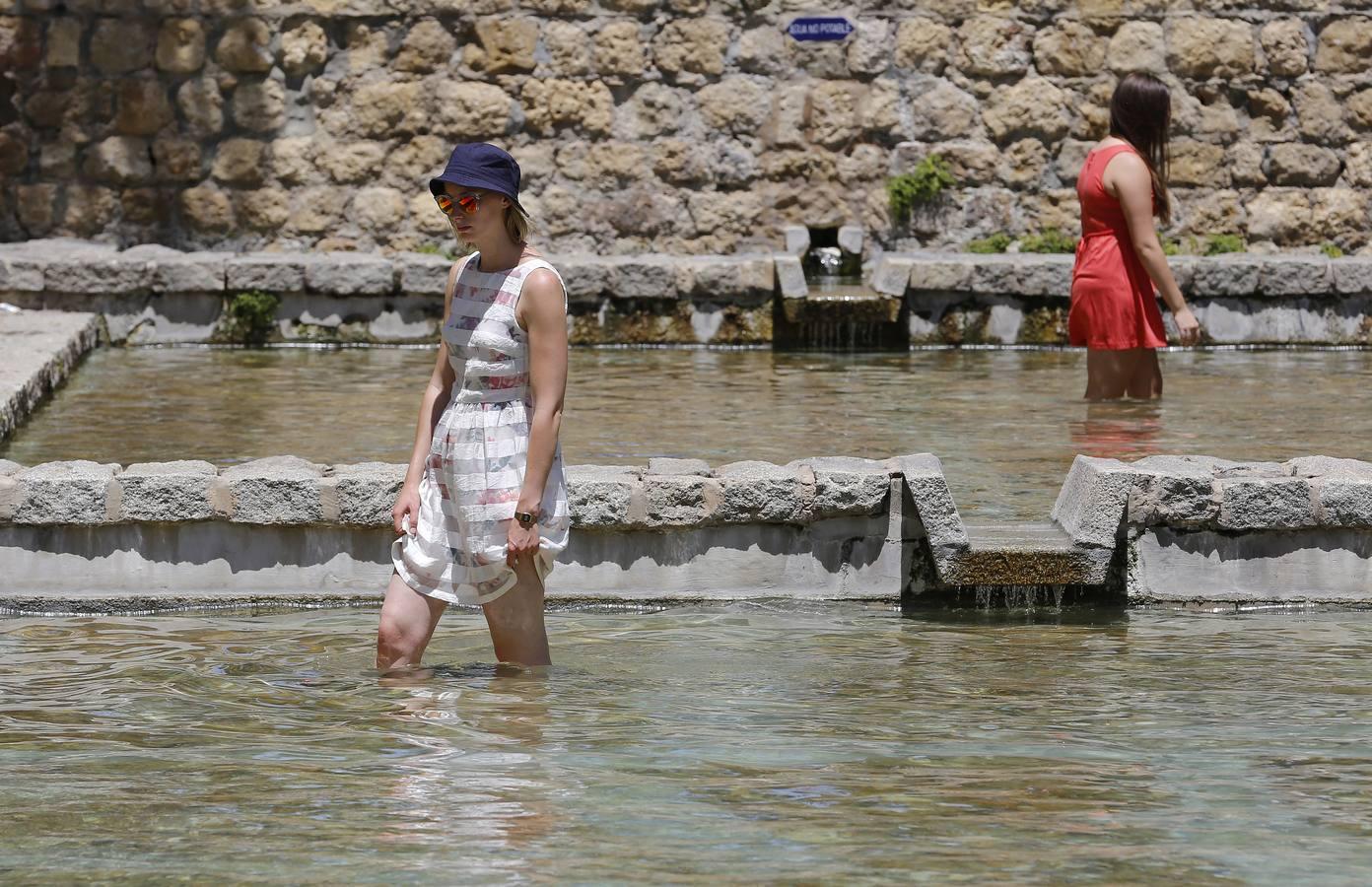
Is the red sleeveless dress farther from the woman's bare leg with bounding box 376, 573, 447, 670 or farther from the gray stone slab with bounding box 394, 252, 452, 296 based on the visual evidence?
the woman's bare leg with bounding box 376, 573, 447, 670

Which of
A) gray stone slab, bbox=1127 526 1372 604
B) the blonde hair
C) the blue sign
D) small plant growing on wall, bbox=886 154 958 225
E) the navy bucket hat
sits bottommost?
gray stone slab, bbox=1127 526 1372 604

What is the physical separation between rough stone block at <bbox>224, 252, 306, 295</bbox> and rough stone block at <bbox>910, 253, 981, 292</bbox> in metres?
3.56

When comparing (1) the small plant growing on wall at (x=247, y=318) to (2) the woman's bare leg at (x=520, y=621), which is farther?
(1) the small plant growing on wall at (x=247, y=318)

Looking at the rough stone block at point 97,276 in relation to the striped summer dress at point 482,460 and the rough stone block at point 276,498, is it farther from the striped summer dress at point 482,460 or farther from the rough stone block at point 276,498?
the striped summer dress at point 482,460

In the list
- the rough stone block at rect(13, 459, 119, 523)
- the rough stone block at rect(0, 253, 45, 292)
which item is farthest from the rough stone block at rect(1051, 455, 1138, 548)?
the rough stone block at rect(0, 253, 45, 292)

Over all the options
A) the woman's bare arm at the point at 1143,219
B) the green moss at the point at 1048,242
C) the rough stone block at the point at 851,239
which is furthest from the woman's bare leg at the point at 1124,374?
the green moss at the point at 1048,242

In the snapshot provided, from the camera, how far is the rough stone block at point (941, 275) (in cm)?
1252

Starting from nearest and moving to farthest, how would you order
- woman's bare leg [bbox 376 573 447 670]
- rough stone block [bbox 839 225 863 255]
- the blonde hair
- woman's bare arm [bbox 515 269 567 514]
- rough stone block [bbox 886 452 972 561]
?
1. woman's bare arm [bbox 515 269 567 514]
2. the blonde hair
3. woman's bare leg [bbox 376 573 447 670]
4. rough stone block [bbox 886 452 972 561]
5. rough stone block [bbox 839 225 863 255]

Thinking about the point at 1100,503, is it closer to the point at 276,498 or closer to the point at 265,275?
the point at 276,498

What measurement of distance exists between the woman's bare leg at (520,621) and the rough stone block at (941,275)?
749 centimetres

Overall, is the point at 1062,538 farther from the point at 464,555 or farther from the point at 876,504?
the point at 464,555

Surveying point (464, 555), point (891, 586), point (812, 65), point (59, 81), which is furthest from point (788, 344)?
point (464, 555)

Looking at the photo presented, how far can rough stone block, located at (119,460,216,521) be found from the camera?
20.9 feet

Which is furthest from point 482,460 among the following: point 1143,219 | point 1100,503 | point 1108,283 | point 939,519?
point 1108,283
